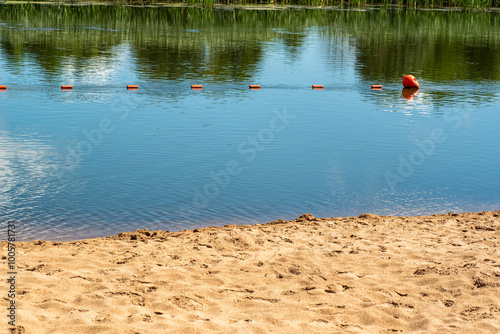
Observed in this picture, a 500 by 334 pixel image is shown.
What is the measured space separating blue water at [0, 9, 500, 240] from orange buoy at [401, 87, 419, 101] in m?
0.61

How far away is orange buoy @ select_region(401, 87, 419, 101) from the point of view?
102 ft

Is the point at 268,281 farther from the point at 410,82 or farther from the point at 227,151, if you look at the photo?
the point at 410,82

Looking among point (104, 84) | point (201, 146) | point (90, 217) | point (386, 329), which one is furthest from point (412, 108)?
point (386, 329)

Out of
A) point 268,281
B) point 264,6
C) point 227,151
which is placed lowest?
point 268,281

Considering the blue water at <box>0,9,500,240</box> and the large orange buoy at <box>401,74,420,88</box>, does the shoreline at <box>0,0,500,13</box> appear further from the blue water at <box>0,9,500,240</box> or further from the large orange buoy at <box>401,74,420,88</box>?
the large orange buoy at <box>401,74,420,88</box>

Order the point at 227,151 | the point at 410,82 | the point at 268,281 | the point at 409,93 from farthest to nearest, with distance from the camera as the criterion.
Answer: the point at 410,82
the point at 409,93
the point at 227,151
the point at 268,281

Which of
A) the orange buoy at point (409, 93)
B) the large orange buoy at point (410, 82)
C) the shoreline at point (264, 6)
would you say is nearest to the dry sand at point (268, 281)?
the orange buoy at point (409, 93)

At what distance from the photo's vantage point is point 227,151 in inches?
782

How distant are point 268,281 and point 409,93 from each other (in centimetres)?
2421

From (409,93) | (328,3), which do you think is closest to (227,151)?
(409,93)

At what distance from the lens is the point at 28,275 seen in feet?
31.9

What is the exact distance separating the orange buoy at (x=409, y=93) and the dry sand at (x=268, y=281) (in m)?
19.1

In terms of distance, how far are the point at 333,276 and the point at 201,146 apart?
35.4ft

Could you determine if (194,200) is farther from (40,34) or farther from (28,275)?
(40,34)
